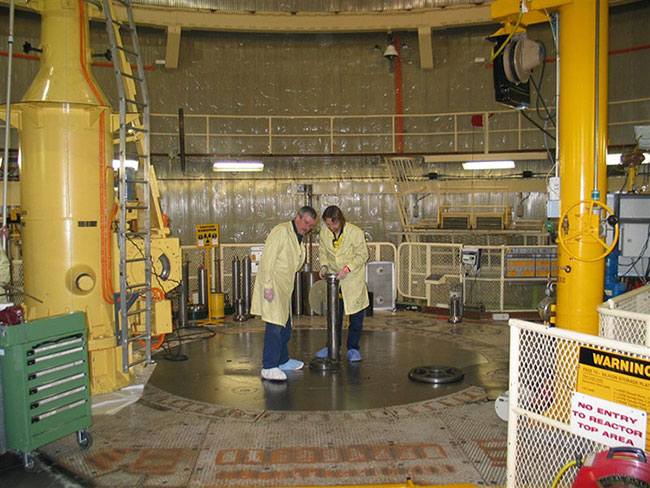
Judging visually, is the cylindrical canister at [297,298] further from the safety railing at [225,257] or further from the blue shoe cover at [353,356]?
the blue shoe cover at [353,356]

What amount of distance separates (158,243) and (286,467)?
3897mm

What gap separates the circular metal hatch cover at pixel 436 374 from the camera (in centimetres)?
712

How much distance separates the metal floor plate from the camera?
6.53 m

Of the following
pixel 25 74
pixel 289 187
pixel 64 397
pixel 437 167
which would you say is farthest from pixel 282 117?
pixel 64 397

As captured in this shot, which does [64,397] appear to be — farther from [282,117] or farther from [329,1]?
[329,1]

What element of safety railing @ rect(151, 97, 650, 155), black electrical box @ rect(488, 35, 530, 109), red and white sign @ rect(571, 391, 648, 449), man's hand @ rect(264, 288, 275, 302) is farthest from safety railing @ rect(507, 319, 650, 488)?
safety railing @ rect(151, 97, 650, 155)

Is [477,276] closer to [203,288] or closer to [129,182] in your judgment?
[203,288]

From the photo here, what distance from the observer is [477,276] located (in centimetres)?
1223

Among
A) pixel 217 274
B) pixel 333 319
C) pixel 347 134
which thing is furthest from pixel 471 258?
pixel 347 134

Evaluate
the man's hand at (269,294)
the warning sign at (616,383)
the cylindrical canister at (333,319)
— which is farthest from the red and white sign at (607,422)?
the cylindrical canister at (333,319)

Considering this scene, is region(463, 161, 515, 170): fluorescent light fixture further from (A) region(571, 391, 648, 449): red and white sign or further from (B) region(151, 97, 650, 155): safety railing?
(A) region(571, 391, 648, 449): red and white sign

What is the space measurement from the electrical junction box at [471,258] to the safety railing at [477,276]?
47 millimetres

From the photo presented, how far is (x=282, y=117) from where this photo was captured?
52.7 feet

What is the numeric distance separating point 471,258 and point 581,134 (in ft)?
20.9
